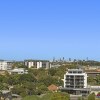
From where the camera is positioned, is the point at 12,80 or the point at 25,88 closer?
the point at 25,88

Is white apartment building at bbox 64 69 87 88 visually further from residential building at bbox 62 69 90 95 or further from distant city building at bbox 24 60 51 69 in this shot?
distant city building at bbox 24 60 51 69

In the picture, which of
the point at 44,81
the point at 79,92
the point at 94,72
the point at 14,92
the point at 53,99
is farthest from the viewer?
the point at 94,72

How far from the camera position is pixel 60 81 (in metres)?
43.3

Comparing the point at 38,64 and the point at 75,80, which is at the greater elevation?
the point at 38,64

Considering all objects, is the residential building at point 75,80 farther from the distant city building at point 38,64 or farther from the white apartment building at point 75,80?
the distant city building at point 38,64

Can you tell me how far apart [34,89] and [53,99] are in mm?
10576

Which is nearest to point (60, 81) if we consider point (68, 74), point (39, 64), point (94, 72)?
point (68, 74)

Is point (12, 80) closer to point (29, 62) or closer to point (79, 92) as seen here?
point (79, 92)

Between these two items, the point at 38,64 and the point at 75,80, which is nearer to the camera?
the point at 75,80

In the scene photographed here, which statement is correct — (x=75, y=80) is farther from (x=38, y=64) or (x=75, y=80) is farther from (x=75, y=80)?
(x=38, y=64)

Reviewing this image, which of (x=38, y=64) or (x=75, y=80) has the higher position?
(x=38, y=64)

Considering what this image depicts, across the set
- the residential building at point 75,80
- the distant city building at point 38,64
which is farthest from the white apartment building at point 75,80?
the distant city building at point 38,64

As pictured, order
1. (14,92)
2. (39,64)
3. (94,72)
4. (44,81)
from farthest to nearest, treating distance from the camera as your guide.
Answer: (39,64), (94,72), (44,81), (14,92)

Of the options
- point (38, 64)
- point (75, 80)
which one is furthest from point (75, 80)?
point (38, 64)
